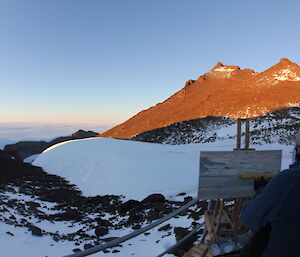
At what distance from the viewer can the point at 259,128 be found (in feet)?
143

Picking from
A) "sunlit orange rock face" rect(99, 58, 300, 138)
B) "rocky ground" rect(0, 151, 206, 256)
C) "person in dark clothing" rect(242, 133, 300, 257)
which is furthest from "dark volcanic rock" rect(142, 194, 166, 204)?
"sunlit orange rock face" rect(99, 58, 300, 138)

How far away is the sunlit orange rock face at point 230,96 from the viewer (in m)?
62.7

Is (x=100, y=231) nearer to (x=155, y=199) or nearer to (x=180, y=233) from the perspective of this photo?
(x=180, y=233)

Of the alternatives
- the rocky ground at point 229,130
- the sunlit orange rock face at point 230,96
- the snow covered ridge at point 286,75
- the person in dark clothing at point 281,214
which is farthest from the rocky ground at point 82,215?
the snow covered ridge at point 286,75

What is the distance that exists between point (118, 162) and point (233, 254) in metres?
18.1

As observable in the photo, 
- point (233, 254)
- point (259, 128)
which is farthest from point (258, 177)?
point (259, 128)

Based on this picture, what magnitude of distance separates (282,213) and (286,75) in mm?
91607

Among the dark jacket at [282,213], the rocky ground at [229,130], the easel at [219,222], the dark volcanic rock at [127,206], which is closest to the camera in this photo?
the dark jacket at [282,213]

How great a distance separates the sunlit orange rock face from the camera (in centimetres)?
6272

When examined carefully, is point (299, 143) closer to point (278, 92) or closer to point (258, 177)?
point (258, 177)

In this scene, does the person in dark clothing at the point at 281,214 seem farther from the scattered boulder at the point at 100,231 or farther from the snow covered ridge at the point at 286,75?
the snow covered ridge at the point at 286,75

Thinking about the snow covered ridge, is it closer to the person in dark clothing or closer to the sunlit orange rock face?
the sunlit orange rock face

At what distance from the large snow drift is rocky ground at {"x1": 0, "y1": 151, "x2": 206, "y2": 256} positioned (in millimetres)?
1609

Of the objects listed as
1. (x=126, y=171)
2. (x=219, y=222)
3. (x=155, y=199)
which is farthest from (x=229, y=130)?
(x=219, y=222)
